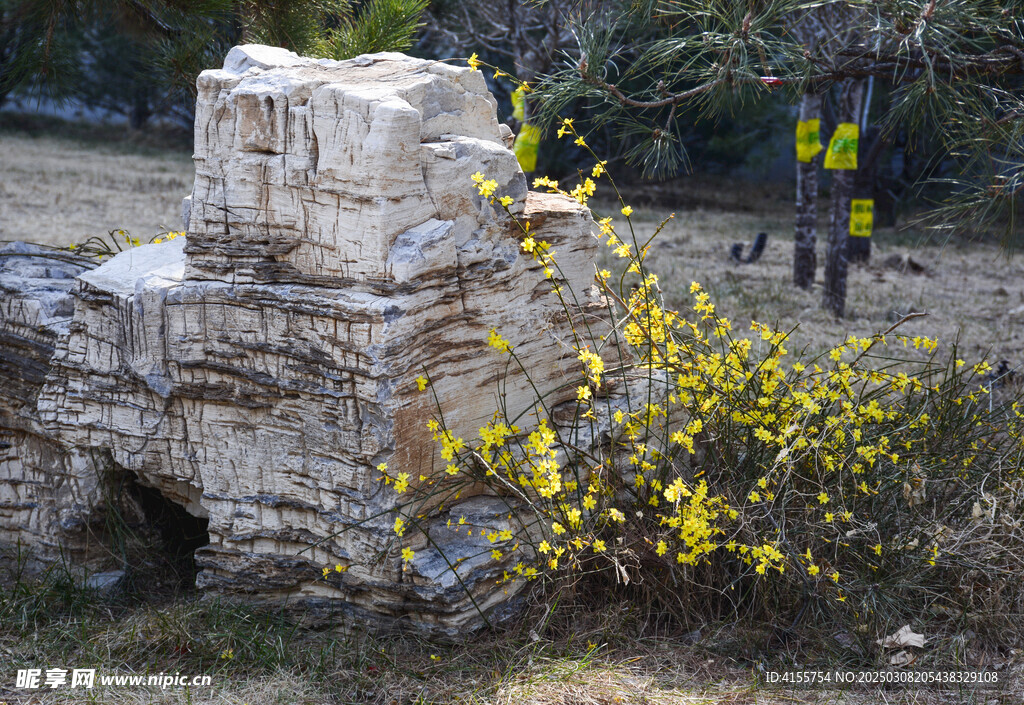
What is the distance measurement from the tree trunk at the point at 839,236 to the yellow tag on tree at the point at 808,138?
0.21 metres

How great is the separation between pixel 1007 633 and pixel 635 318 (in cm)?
149

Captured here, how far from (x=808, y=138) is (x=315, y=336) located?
5.14 metres

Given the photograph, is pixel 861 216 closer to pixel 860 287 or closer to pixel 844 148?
pixel 844 148

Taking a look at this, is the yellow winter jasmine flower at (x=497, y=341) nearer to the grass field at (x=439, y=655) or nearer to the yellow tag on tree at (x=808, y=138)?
the grass field at (x=439, y=655)

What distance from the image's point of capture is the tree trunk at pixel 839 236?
620 cm

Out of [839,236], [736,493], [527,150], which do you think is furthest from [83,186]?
[736,493]

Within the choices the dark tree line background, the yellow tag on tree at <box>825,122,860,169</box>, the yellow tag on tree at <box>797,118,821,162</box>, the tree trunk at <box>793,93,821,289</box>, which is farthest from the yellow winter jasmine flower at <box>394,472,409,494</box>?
the tree trunk at <box>793,93,821,289</box>

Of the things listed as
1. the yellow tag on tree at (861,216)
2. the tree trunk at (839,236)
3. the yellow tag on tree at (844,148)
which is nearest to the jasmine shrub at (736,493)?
the yellow tag on tree at (844,148)

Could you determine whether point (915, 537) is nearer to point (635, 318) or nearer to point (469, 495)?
point (635, 318)

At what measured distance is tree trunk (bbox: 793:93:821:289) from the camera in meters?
6.93

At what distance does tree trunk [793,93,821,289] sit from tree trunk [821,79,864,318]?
19.7 inches

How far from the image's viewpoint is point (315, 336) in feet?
7.86

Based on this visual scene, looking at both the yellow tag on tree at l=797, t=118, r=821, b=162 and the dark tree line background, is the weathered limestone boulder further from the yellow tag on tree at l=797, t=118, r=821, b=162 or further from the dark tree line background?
the yellow tag on tree at l=797, t=118, r=821, b=162

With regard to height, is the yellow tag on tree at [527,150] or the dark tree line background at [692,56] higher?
the dark tree line background at [692,56]
